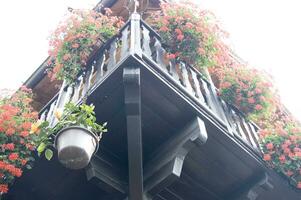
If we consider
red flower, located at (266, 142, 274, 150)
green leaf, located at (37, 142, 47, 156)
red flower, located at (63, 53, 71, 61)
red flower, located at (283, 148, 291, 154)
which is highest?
red flower, located at (63, 53, 71, 61)

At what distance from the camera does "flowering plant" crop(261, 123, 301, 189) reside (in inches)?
256

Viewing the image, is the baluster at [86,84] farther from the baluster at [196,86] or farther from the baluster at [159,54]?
the baluster at [196,86]

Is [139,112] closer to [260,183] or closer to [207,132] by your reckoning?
[207,132]

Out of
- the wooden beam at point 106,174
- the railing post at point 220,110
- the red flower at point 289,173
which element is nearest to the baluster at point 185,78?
the railing post at point 220,110

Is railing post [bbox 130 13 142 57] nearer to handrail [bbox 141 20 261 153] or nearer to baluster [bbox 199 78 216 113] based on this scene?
handrail [bbox 141 20 261 153]

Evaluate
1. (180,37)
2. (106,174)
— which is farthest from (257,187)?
(180,37)

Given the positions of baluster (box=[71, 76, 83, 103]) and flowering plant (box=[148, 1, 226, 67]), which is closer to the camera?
baluster (box=[71, 76, 83, 103])

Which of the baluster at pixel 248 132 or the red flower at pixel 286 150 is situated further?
the baluster at pixel 248 132

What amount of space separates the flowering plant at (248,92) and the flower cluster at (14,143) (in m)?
2.70

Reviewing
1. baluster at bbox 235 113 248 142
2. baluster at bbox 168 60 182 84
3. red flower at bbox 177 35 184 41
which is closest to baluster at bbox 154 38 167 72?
baluster at bbox 168 60 182 84

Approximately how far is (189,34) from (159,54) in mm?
579

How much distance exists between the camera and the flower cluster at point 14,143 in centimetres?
546

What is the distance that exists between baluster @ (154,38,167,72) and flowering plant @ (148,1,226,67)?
0.10 meters

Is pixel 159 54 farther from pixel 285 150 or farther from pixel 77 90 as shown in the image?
pixel 285 150
